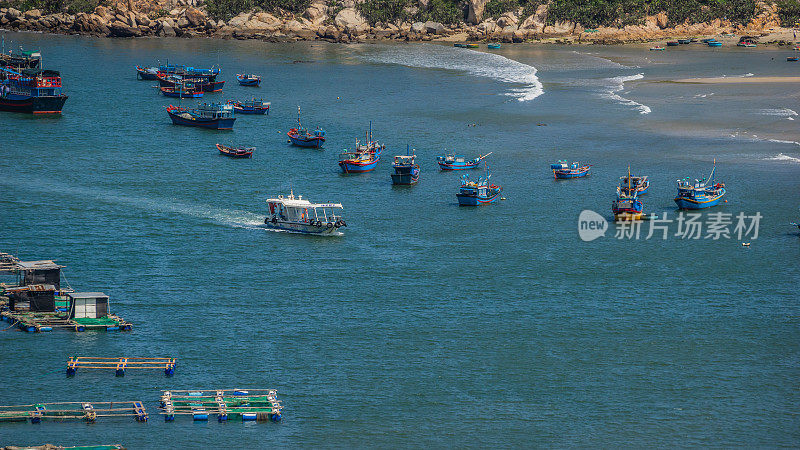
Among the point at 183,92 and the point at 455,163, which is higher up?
the point at 455,163

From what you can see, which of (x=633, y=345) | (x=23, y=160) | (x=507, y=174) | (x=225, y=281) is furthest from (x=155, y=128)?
(x=633, y=345)

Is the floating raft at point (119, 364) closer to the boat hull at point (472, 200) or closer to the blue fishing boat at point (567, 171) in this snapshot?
the boat hull at point (472, 200)

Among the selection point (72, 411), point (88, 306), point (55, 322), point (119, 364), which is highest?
point (88, 306)

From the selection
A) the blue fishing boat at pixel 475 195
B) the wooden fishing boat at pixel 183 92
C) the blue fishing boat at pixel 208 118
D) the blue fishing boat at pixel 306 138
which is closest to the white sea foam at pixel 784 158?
the blue fishing boat at pixel 475 195

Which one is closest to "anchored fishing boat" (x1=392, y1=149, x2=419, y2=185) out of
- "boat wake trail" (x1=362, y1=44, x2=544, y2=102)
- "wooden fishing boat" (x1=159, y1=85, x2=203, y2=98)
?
"boat wake trail" (x1=362, y1=44, x2=544, y2=102)

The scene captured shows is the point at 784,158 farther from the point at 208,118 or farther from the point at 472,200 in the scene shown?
the point at 208,118

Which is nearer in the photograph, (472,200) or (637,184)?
(472,200)

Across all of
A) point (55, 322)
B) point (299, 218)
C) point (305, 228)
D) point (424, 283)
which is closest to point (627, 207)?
point (424, 283)
